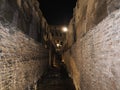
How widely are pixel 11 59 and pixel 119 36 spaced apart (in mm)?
3085

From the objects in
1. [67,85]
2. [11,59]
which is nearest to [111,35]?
[11,59]

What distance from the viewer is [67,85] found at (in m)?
11.0

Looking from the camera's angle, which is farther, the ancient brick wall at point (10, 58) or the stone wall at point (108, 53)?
the ancient brick wall at point (10, 58)

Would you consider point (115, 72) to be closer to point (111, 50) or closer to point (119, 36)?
point (111, 50)

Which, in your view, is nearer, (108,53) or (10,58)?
(108,53)

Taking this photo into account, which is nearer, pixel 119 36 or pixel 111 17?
pixel 119 36

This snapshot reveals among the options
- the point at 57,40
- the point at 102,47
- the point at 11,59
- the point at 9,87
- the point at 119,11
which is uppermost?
the point at 57,40

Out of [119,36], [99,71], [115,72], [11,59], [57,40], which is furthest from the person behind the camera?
[57,40]

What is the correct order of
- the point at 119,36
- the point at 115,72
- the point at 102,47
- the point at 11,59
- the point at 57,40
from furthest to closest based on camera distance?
1. the point at 57,40
2. the point at 11,59
3. the point at 102,47
4. the point at 115,72
5. the point at 119,36

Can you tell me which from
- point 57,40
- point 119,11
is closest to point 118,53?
point 119,11

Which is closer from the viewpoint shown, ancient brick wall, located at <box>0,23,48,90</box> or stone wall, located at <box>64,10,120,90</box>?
stone wall, located at <box>64,10,120,90</box>

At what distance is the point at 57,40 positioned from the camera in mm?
30984

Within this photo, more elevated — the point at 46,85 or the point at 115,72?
the point at 115,72

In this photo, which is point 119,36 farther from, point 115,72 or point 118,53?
point 115,72
